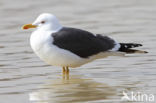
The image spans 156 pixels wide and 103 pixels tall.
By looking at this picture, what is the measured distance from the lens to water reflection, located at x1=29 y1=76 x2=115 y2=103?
23.2ft

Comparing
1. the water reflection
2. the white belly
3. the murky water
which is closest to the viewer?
the water reflection

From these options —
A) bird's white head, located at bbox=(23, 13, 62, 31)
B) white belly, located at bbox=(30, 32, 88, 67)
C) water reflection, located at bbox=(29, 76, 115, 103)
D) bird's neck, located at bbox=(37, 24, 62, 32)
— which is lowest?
water reflection, located at bbox=(29, 76, 115, 103)

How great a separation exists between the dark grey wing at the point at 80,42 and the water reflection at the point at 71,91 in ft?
1.50

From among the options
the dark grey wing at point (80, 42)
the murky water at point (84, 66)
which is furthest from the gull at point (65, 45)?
the murky water at point (84, 66)

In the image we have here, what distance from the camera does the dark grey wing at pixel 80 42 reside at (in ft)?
27.4

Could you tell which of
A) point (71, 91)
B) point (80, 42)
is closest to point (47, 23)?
point (80, 42)

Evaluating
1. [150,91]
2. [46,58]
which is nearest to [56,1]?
[46,58]

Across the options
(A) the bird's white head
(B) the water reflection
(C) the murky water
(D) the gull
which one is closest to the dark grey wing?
(D) the gull

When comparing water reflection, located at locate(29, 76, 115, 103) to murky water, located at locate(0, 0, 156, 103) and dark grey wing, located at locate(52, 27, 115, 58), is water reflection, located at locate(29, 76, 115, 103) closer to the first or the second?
murky water, located at locate(0, 0, 156, 103)

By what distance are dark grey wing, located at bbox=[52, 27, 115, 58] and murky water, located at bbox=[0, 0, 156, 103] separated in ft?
1.12

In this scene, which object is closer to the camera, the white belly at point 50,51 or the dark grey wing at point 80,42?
the white belly at point 50,51

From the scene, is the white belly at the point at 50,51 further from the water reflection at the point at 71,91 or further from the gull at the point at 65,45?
the water reflection at the point at 71,91

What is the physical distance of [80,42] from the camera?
8.62 m

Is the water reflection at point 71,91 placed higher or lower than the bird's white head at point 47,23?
lower
